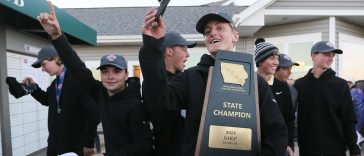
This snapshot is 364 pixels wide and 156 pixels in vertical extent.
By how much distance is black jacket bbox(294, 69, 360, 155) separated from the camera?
3559 millimetres

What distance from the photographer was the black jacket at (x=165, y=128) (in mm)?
1842

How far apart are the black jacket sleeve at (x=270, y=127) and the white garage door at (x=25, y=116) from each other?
5.15 metres

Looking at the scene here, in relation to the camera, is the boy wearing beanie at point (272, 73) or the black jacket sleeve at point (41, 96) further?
the black jacket sleeve at point (41, 96)

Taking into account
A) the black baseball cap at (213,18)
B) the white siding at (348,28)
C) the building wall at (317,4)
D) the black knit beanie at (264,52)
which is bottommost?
the black knit beanie at (264,52)

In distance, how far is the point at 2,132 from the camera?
538 cm

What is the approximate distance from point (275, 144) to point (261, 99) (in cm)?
24

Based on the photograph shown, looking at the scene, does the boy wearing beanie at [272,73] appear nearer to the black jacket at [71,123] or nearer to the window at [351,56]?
the black jacket at [71,123]

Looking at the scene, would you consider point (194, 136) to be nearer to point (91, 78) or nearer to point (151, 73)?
point (151, 73)

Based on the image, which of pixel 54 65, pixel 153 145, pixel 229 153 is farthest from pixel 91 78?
pixel 229 153

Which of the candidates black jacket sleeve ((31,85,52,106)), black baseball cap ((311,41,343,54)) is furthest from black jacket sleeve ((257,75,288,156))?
black jacket sleeve ((31,85,52,106))

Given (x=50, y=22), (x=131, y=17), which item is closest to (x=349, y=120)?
(x=50, y=22)

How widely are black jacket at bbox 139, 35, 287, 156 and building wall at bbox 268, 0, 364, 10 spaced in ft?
26.6

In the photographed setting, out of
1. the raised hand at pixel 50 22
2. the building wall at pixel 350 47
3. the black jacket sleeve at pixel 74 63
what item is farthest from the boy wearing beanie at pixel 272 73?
the building wall at pixel 350 47

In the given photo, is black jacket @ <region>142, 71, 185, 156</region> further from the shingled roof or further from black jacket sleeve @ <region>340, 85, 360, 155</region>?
the shingled roof
